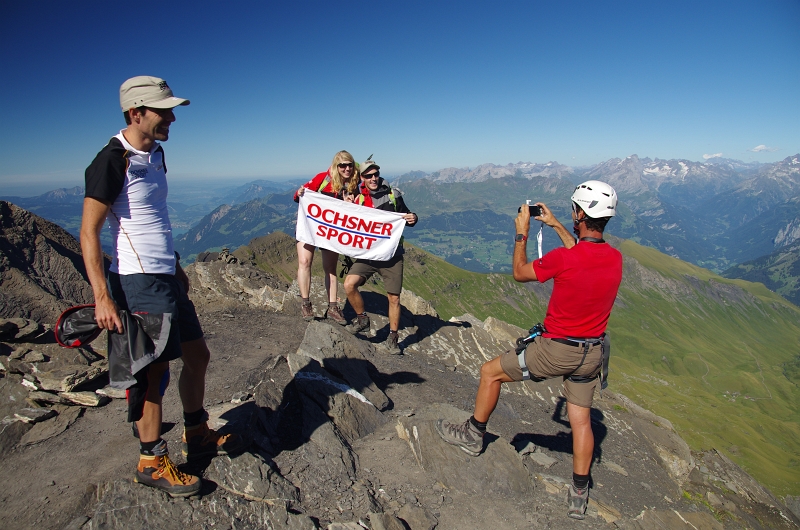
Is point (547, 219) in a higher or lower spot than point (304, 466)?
higher

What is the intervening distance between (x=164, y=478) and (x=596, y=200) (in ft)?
23.3

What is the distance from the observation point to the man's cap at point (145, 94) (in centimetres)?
459

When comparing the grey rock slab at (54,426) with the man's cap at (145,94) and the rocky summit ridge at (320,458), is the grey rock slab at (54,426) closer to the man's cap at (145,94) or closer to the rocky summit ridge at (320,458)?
the rocky summit ridge at (320,458)

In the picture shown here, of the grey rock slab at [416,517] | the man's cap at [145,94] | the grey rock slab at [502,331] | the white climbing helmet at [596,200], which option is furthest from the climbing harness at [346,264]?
the grey rock slab at [502,331]

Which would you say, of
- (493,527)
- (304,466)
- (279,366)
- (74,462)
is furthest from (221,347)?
(493,527)

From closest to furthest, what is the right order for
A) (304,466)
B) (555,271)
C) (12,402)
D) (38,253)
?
1. (555,271)
2. (304,466)
3. (12,402)
4. (38,253)

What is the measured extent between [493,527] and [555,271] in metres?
4.02

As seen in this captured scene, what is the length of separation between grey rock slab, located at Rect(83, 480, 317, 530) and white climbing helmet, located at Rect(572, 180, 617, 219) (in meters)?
5.99

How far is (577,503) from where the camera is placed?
6.54 meters

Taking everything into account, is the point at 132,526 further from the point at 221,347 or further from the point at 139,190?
the point at 221,347

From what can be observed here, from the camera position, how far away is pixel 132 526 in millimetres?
4629

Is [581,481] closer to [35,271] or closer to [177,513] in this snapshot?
[177,513]

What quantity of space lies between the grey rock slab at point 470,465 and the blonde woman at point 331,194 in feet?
20.1

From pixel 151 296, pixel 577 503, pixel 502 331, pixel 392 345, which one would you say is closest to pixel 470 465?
pixel 577 503
